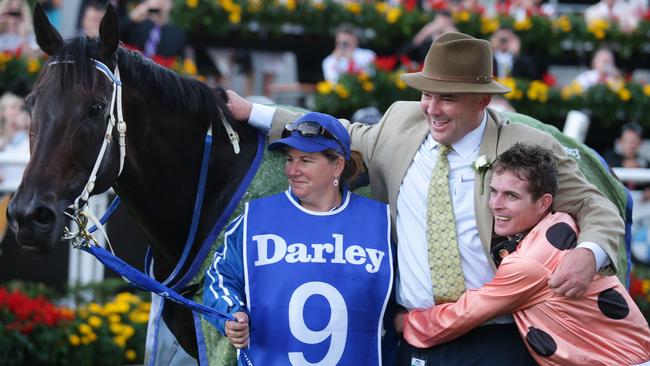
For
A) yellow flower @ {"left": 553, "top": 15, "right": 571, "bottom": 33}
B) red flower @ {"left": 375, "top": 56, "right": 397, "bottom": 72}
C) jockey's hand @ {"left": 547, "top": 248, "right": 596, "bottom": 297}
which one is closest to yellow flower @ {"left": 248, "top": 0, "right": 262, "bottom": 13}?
red flower @ {"left": 375, "top": 56, "right": 397, "bottom": 72}

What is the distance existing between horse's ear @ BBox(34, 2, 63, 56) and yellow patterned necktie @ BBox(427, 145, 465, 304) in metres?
1.37

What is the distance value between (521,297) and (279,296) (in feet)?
2.58

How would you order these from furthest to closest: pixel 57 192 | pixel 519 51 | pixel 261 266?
pixel 519 51 < pixel 261 266 < pixel 57 192

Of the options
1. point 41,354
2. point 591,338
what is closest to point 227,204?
point 591,338

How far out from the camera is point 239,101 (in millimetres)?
3785

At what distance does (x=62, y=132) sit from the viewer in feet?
10.1

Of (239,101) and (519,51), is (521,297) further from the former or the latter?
(519,51)

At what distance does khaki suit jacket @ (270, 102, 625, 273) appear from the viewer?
131 inches

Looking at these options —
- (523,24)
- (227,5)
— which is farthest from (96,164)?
(523,24)

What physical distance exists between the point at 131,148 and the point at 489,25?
6733 millimetres

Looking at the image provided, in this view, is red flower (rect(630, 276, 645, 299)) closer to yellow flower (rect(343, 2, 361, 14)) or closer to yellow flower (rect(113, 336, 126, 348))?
Result: yellow flower (rect(113, 336, 126, 348))

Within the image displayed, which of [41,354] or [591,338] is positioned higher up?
[591,338]

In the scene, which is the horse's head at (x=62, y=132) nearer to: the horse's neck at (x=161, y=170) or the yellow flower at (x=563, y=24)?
the horse's neck at (x=161, y=170)

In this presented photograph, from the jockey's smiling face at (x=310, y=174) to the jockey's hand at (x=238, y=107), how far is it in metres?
0.45
